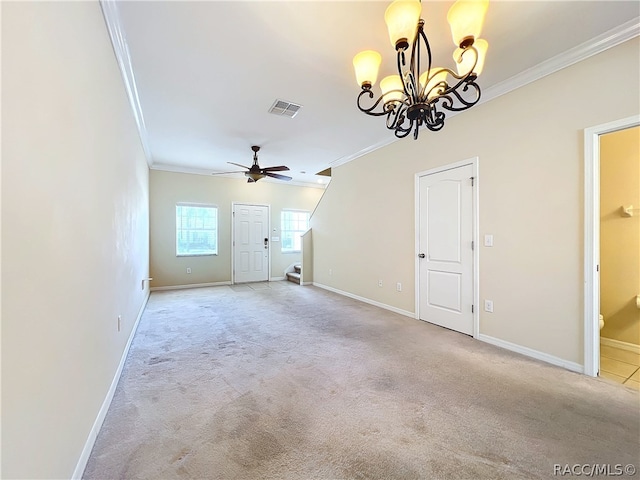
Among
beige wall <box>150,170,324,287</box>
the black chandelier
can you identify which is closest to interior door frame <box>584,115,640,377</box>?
the black chandelier

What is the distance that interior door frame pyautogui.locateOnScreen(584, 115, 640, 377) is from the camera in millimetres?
2305

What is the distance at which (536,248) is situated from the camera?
2672 millimetres

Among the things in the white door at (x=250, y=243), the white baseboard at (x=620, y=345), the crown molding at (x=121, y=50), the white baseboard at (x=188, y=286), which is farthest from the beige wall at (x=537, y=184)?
the white baseboard at (x=188, y=286)

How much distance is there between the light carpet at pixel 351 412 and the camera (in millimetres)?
1423

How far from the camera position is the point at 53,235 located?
1.12 meters

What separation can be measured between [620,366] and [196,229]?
23.4ft

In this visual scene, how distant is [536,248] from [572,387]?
1198 mm

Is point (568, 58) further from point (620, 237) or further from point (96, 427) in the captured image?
point (96, 427)

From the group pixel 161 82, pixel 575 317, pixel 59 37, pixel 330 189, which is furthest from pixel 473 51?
pixel 330 189

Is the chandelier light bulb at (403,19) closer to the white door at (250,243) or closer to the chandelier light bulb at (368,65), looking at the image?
the chandelier light bulb at (368,65)

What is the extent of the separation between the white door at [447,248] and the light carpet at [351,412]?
41 cm

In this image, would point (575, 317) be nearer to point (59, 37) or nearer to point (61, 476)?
point (61, 476)

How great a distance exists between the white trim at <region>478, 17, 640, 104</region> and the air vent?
7.07 feet

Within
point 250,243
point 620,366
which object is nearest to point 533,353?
point 620,366
